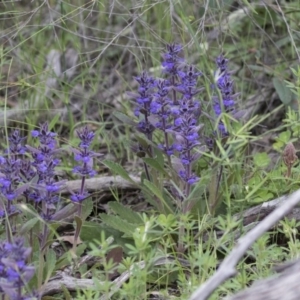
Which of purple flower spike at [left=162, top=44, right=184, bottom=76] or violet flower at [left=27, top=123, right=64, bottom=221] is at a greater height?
purple flower spike at [left=162, top=44, right=184, bottom=76]

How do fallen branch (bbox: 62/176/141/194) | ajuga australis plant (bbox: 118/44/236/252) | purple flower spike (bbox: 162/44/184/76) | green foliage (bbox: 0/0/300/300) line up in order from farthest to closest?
fallen branch (bbox: 62/176/141/194), purple flower spike (bbox: 162/44/184/76), ajuga australis plant (bbox: 118/44/236/252), green foliage (bbox: 0/0/300/300)

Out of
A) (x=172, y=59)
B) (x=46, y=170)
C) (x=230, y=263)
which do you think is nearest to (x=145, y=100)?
(x=172, y=59)

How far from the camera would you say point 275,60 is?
13.1ft

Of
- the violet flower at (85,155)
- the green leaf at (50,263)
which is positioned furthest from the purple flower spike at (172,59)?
the green leaf at (50,263)

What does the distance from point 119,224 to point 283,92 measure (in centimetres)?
137

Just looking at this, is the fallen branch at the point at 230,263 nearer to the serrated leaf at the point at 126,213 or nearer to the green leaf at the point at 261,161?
the green leaf at the point at 261,161

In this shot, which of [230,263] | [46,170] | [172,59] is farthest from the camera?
[172,59]

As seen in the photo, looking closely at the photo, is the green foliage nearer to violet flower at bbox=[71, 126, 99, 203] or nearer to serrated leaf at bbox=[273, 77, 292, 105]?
serrated leaf at bbox=[273, 77, 292, 105]

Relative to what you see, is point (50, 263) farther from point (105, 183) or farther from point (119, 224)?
point (105, 183)

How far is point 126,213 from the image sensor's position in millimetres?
2674

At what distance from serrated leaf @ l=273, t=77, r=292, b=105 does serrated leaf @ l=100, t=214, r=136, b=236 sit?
1.29 metres

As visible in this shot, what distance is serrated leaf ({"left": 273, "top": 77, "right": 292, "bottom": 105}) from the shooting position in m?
3.49

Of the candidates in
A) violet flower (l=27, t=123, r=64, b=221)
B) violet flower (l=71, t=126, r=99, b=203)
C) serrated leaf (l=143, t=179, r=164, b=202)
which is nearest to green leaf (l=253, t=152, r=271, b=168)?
serrated leaf (l=143, t=179, r=164, b=202)

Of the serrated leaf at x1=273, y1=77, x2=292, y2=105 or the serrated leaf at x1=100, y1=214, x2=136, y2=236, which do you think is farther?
the serrated leaf at x1=273, y1=77, x2=292, y2=105
